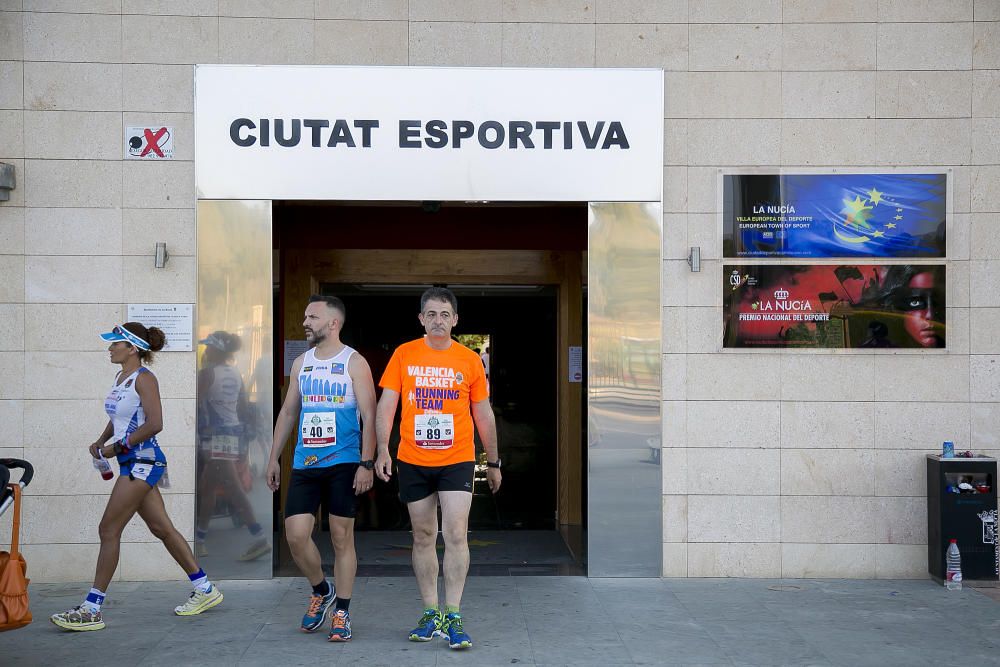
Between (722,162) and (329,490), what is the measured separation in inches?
147

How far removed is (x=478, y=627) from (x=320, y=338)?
1.95 metres

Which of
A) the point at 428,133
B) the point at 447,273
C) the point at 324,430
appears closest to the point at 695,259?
the point at 428,133

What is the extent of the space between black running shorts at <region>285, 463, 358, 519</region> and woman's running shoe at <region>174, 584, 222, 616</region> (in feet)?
3.53

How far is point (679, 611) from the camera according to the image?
6.48m

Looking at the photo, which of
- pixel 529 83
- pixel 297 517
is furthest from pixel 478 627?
pixel 529 83

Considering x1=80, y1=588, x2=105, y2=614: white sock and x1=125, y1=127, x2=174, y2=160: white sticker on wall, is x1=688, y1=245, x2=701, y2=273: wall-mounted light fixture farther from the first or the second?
x1=80, y1=588, x2=105, y2=614: white sock

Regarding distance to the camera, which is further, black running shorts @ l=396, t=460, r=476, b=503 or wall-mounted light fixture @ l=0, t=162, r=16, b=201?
wall-mounted light fixture @ l=0, t=162, r=16, b=201

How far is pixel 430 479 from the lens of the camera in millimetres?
5680

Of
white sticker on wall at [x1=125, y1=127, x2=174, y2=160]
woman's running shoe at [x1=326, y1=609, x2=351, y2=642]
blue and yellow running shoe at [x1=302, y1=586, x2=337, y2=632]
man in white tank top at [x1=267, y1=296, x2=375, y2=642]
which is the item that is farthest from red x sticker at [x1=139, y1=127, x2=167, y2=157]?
woman's running shoe at [x1=326, y1=609, x2=351, y2=642]

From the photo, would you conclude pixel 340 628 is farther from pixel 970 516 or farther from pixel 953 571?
pixel 970 516

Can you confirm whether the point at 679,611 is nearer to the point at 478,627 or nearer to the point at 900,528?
the point at 478,627

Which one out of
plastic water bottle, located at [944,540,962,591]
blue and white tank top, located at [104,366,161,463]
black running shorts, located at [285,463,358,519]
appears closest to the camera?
black running shorts, located at [285,463,358,519]

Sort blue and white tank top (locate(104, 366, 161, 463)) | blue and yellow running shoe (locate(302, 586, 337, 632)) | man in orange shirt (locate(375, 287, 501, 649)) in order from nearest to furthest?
man in orange shirt (locate(375, 287, 501, 649))
blue and yellow running shoe (locate(302, 586, 337, 632))
blue and white tank top (locate(104, 366, 161, 463))

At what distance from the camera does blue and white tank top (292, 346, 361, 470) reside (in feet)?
18.8
